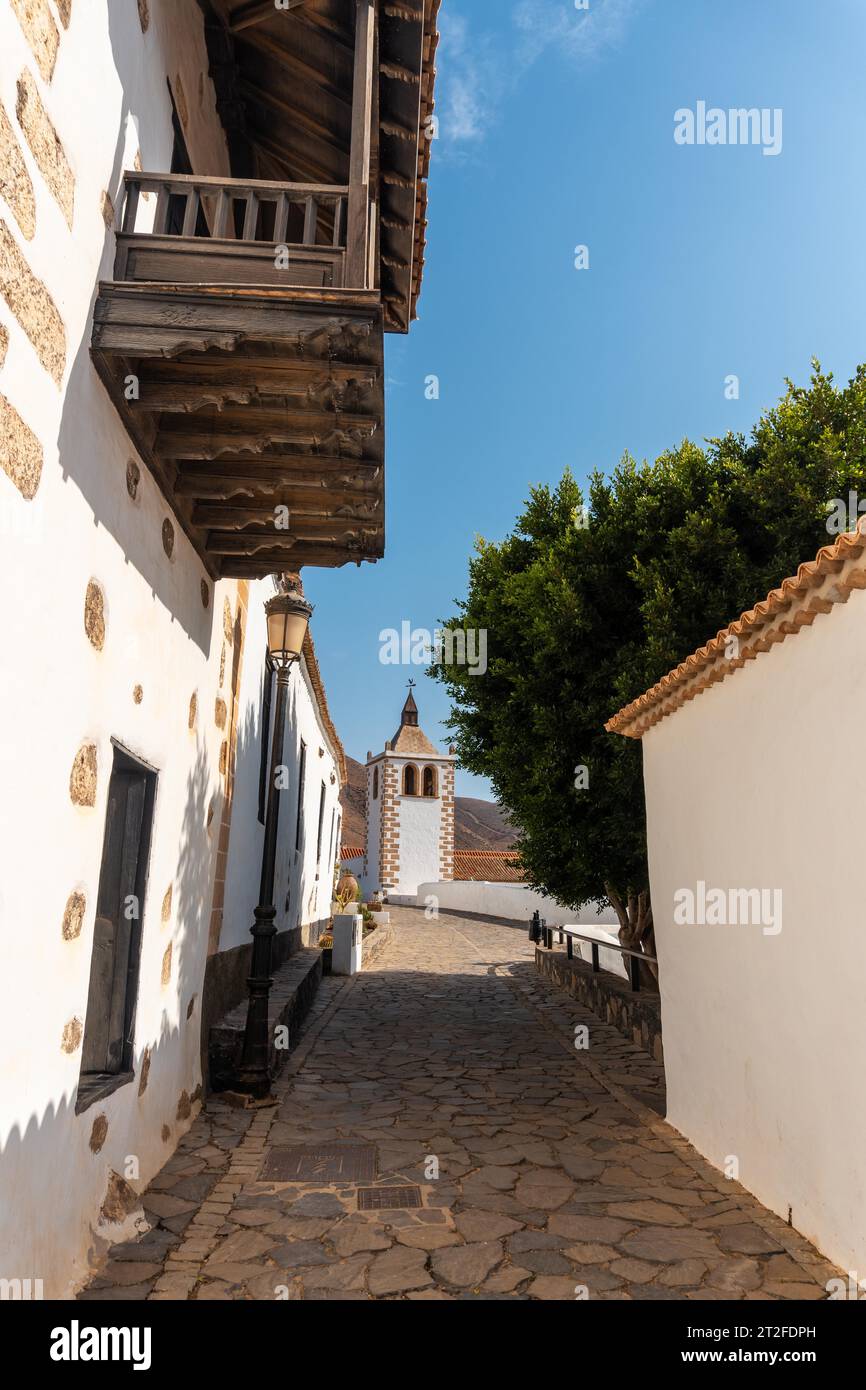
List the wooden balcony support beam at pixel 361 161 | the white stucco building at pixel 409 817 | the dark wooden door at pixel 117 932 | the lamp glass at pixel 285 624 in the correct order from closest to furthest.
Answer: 1. the wooden balcony support beam at pixel 361 161
2. the dark wooden door at pixel 117 932
3. the lamp glass at pixel 285 624
4. the white stucco building at pixel 409 817

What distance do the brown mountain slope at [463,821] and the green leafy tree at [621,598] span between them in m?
65.9

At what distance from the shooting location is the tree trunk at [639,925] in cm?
1025

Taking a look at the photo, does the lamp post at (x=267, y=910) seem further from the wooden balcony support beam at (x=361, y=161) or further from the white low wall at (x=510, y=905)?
the white low wall at (x=510, y=905)

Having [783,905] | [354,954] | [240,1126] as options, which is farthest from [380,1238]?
[354,954]

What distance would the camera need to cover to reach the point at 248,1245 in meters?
4.19

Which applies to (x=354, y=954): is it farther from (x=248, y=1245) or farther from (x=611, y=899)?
(x=248, y=1245)

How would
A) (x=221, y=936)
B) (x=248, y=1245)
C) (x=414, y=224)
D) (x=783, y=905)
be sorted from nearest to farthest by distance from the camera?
1. (x=248, y=1245)
2. (x=783, y=905)
3. (x=414, y=224)
4. (x=221, y=936)

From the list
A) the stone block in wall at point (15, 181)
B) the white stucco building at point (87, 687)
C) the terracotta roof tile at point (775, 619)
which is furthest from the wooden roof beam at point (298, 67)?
the terracotta roof tile at point (775, 619)

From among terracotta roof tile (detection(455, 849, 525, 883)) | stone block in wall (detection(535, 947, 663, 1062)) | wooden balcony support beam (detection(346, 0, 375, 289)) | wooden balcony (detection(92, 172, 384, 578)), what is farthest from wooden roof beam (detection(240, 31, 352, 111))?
terracotta roof tile (detection(455, 849, 525, 883))

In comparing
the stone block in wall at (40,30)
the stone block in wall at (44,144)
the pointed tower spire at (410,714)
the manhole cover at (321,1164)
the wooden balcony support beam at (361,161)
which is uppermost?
the pointed tower spire at (410,714)

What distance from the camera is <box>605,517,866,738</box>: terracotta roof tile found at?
384cm

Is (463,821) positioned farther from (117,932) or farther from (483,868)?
(117,932)

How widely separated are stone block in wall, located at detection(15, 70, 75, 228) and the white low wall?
15.9m
